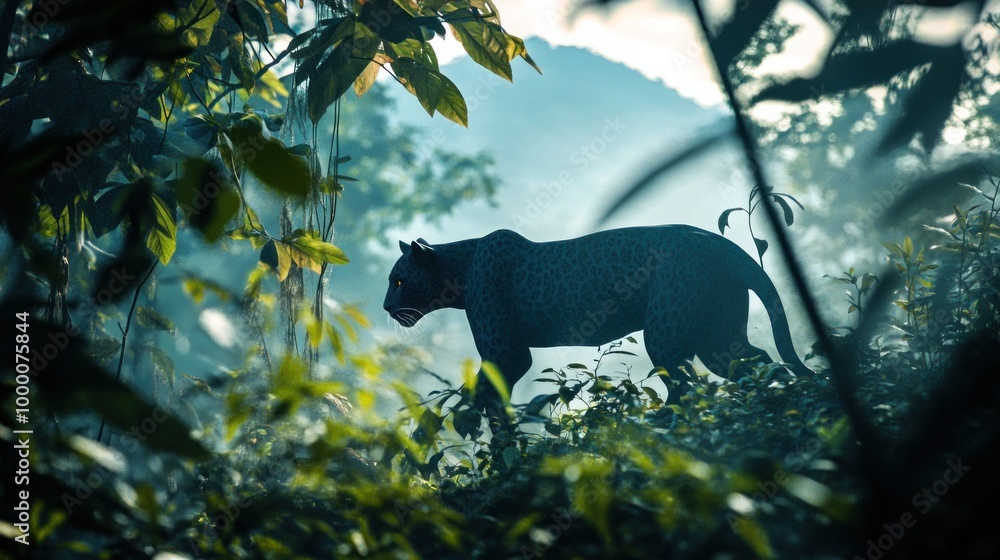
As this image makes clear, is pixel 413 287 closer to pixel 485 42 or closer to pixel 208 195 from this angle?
pixel 485 42

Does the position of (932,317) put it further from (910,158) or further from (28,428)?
(910,158)

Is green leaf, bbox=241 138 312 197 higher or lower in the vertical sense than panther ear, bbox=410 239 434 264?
lower

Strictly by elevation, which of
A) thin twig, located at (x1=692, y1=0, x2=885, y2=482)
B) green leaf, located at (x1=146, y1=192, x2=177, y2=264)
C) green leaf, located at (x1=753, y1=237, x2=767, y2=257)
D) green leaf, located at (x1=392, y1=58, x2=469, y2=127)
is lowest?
thin twig, located at (x1=692, y1=0, x2=885, y2=482)

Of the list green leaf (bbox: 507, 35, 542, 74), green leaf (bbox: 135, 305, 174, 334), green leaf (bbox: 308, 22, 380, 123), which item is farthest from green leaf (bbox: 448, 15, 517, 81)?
green leaf (bbox: 135, 305, 174, 334)

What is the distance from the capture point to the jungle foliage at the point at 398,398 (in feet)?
2.45

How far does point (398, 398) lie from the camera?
1.79 metres

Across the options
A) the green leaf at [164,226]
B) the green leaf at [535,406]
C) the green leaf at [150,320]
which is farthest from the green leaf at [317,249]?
the green leaf at [150,320]

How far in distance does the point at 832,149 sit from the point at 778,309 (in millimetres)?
9240

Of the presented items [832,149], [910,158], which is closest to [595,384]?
[910,158]

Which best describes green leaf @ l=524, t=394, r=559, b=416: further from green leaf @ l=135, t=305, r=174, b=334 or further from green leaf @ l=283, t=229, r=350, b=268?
green leaf @ l=135, t=305, r=174, b=334

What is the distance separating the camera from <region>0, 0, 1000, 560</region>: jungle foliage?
0.75 meters

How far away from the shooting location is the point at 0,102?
285 cm

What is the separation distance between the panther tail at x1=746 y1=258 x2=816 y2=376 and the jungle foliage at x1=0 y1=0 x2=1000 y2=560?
38 cm

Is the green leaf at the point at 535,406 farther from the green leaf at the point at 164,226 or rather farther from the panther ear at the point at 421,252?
the panther ear at the point at 421,252
